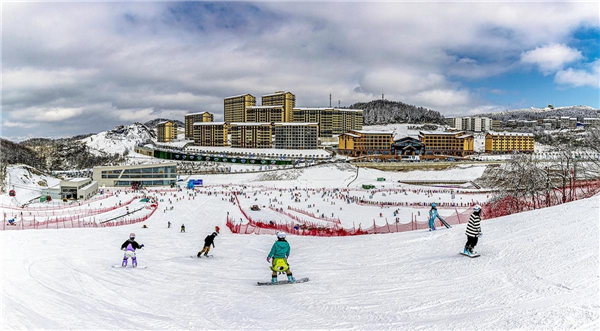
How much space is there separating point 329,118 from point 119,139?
8559 cm

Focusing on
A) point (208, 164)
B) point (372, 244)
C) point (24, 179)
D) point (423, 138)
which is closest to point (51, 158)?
point (208, 164)

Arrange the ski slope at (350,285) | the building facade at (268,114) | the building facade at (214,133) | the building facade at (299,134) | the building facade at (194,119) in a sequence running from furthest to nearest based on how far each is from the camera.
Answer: the building facade at (194,119) → the building facade at (268,114) → the building facade at (214,133) → the building facade at (299,134) → the ski slope at (350,285)

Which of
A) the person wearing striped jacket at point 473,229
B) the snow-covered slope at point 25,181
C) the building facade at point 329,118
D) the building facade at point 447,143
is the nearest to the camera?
the person wearing striped jacket at point 473,229

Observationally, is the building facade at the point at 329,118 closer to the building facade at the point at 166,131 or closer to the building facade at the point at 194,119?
the building facade at the point at 194,119

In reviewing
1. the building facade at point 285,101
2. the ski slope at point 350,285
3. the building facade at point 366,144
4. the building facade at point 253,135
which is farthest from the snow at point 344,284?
the building facade at point 285,101

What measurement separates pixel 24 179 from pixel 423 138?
8778cm

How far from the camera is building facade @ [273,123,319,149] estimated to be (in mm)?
113000

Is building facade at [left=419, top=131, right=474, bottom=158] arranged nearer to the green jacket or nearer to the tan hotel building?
the tan hotel building

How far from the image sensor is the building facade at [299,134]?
113000 millimetres

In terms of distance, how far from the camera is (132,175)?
56.7 meters

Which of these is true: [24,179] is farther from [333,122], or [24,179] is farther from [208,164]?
[333,122]

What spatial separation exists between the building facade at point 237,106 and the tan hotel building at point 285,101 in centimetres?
817

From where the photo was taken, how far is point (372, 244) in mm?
11852

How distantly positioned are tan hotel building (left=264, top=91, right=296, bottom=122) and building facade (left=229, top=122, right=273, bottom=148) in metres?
23.7
